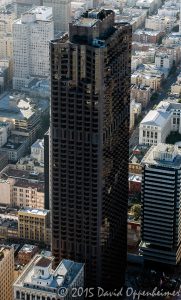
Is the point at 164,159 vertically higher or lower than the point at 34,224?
higher

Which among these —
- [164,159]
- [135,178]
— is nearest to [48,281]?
[164,159]

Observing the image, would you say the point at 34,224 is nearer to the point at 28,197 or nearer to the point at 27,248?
the point at 27,248

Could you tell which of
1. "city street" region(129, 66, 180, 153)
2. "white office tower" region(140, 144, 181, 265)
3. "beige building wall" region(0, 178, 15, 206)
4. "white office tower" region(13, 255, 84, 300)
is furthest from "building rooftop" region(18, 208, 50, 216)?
"city street" region(129, 66, 180, 153)

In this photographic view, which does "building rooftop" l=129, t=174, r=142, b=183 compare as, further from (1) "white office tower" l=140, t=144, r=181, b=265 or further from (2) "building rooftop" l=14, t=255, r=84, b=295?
(2) "building rooftop" l=14, t=255, r=84, b=295

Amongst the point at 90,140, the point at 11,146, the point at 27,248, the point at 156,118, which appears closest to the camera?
the point at 90,140

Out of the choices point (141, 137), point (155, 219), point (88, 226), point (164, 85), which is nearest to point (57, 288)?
point (88, 226)

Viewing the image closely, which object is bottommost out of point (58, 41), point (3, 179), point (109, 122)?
point (3, 179)

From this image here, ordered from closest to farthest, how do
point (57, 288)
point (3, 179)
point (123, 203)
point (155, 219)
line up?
point (57, 288), point (123, 203), point (155, 219), point (3, 179)

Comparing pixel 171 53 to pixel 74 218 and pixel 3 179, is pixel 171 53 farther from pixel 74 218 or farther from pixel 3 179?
pixel 74 218
